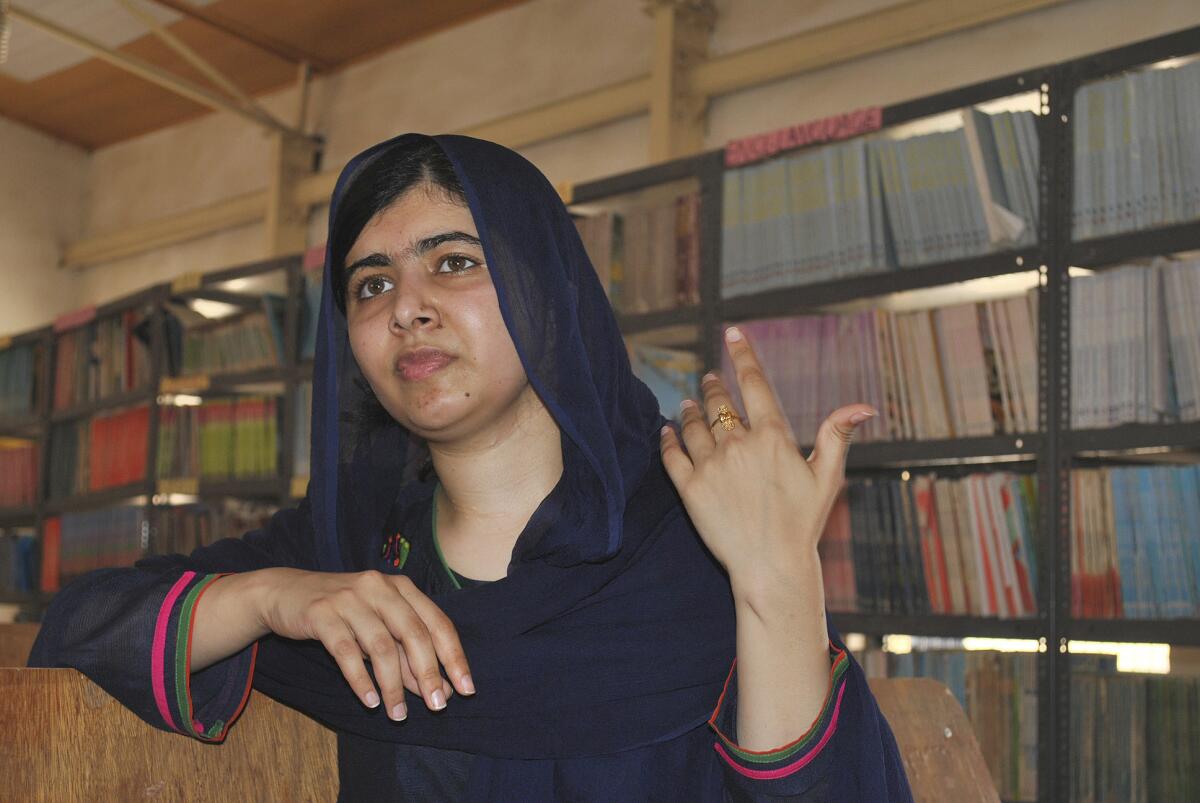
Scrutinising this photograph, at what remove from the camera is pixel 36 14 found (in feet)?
18.7

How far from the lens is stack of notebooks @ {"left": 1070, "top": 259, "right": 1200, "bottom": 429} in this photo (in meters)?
2.49

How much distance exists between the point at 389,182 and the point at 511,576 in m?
0.42

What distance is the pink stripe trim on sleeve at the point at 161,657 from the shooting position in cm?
106

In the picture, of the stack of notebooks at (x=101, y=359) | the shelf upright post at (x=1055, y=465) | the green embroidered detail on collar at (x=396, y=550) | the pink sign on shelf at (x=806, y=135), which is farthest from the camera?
the stack of notebooks at (x=101, y=359)

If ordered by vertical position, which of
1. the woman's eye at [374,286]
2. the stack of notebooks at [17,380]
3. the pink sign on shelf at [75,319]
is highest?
the pink sign on shelf at [75,319]

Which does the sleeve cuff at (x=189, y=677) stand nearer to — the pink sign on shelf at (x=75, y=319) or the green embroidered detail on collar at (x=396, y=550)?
the green embroidered detail on collar at (x=396, y=550)

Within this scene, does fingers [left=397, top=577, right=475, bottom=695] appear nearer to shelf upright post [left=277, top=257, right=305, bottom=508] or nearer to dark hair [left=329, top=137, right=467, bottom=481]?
dark hair [left=329, top=137, right=467, bottom=481]

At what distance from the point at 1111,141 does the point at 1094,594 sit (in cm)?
93

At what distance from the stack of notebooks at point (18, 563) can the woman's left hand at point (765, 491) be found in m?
5.71

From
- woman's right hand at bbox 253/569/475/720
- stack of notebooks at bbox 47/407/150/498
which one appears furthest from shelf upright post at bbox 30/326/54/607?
woman's right hand at bbox 253/569/475/720

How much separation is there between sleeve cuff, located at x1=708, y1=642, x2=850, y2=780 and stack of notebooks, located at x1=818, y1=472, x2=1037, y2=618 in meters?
1.82

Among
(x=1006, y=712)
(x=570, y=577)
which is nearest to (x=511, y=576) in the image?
(x=570, y=577)

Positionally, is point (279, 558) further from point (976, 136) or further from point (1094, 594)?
point (976, 136)

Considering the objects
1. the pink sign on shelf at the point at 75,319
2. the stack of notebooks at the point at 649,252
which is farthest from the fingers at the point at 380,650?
the pink sign on shelf at the point at 75,319
